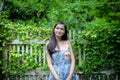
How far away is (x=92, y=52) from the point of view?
23.1ft

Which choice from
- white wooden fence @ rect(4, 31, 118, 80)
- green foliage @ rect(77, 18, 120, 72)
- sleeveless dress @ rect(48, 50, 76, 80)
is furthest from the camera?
white wooden fence @ rect(4, 31, 118, 80)

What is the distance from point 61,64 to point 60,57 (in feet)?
0.40

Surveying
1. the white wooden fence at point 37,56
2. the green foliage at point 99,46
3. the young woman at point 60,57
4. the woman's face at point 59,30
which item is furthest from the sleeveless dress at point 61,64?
the white wooden fence at point 37,56

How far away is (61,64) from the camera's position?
4961mm

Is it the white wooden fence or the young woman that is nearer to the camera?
the young woman

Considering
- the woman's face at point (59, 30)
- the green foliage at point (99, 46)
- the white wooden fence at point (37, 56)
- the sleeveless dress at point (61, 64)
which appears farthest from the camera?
the white wooden fence at point (37, 56)

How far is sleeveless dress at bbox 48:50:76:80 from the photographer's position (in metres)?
4.90

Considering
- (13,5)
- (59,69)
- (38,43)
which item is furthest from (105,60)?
(13,5)

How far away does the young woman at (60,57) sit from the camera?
4.90m

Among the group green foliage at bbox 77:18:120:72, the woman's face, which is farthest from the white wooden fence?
the woman's face

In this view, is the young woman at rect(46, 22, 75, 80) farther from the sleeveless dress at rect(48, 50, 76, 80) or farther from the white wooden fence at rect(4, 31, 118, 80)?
the white wooden fence at rect(4, 31, 118, 80)

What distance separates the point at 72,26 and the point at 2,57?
6.45ft

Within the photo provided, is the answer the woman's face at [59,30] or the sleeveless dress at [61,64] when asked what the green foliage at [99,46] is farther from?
the sleeveless dress at [61,64]

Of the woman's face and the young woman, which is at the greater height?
the woman's face
